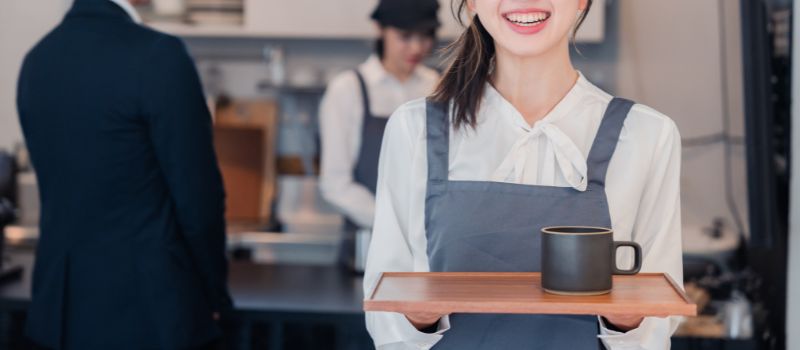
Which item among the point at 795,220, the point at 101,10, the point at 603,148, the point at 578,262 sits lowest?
the point at 795,220

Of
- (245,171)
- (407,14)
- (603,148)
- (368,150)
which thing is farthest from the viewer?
(245,171)

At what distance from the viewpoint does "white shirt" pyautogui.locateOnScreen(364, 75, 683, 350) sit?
1.38m

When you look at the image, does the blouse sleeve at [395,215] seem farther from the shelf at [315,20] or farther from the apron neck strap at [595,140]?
the shelf at [315,20]

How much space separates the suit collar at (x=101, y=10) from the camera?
218 centimetres

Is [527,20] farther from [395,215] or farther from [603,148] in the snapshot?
[395,215]

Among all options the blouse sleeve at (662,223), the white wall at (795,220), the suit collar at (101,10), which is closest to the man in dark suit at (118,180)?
the suit collar at (101,10)

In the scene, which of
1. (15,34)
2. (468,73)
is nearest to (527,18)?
(468,73)

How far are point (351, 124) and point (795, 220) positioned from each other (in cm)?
156

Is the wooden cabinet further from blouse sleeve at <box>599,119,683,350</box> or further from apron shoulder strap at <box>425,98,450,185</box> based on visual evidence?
blouse sleeve at <box>599,119,683,350</box>

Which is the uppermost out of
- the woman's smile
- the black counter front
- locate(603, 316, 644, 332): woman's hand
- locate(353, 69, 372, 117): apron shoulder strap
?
the woman's smile

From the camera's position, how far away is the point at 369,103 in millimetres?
3447

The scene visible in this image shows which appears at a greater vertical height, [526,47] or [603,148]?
[526,47]

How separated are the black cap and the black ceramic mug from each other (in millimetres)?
2127

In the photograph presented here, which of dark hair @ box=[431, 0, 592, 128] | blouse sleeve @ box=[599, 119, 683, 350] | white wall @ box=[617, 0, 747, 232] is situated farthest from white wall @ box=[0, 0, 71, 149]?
blouse sleeve @ box=[599, 119, 683, 350]
